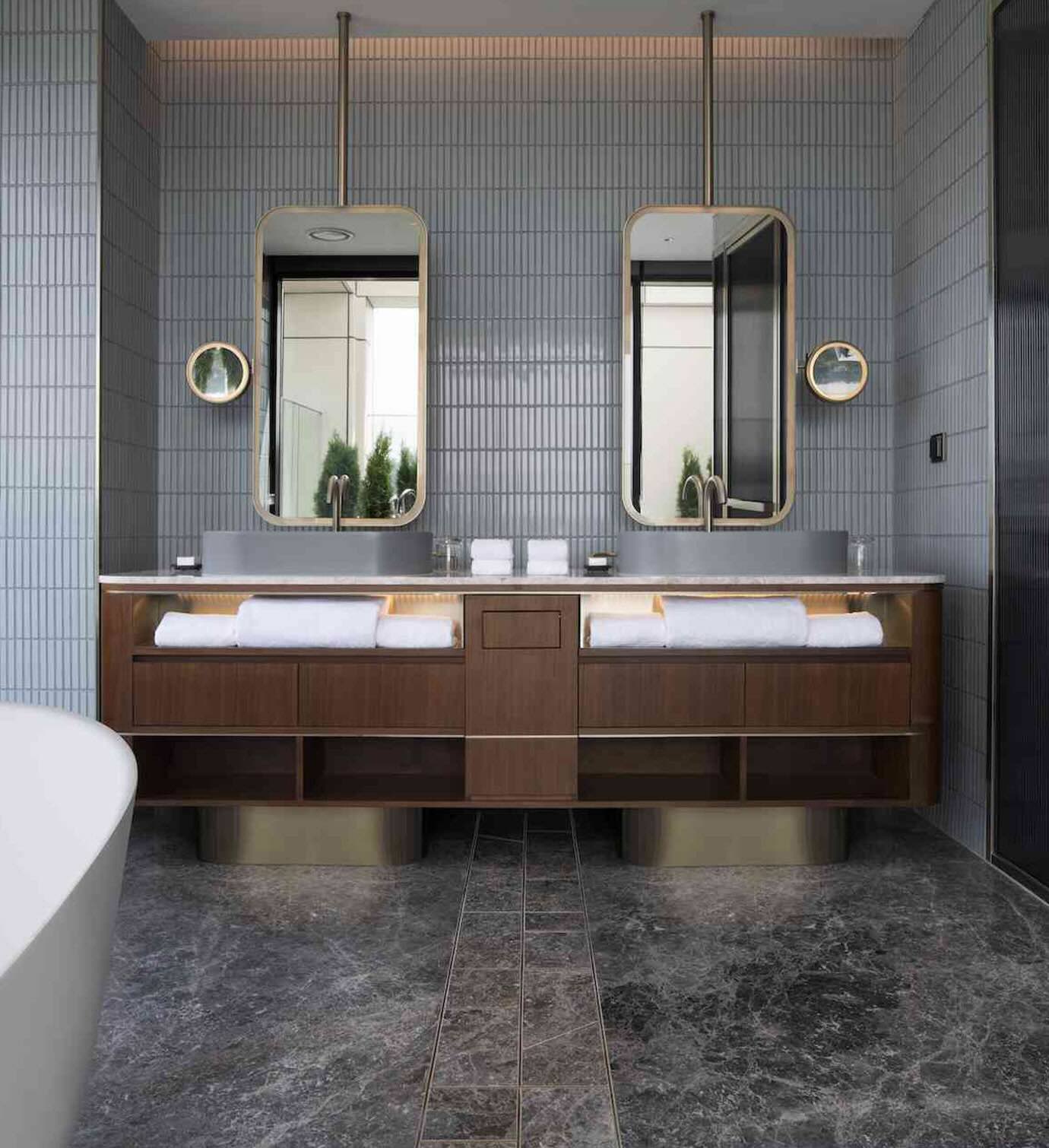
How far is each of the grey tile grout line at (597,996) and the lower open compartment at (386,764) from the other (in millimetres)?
368

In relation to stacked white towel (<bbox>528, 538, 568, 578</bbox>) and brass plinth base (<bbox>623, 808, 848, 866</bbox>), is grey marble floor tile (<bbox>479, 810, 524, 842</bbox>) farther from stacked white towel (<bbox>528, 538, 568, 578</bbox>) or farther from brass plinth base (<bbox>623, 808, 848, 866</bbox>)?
stacked white towel (<bbox>528, 538, 568, 578</bbox>)

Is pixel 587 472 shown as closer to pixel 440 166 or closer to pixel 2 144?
pixel 440 166

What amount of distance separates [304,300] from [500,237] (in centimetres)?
66

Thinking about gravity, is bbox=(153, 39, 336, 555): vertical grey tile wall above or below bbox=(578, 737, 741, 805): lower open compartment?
above

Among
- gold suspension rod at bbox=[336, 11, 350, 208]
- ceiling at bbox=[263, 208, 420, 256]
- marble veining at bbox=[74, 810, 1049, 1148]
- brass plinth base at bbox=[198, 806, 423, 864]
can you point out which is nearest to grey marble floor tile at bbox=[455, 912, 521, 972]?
marble veining at bbox=[74, 810, 1049, 1148]

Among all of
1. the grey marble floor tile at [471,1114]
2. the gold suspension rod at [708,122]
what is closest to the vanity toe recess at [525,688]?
the grey marble floor tile at [471,1114]

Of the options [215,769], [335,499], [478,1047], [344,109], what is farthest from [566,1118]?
[344,109]

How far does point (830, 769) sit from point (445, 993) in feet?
4.93

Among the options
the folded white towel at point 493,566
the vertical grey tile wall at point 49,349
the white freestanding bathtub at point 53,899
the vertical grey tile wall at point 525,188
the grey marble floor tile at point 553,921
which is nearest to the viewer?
the white freestanding bathtub at point 53,899

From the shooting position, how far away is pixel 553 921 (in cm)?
234

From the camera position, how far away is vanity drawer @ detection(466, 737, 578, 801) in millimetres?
2650

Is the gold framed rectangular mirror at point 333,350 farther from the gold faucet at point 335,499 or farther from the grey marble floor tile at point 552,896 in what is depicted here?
the grey marble floor tile at point 552,896

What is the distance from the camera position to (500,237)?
333 centimetres

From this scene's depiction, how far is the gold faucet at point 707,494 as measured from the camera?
2984mm
